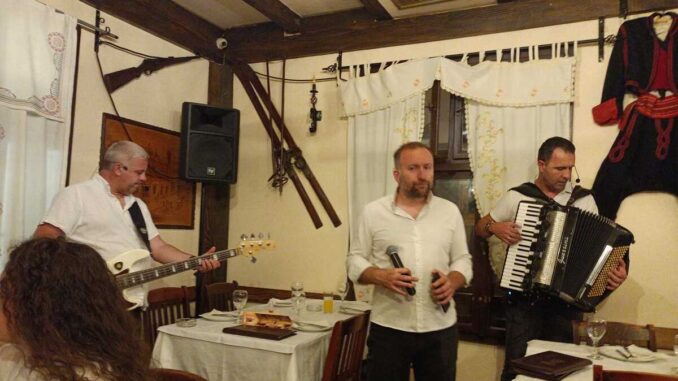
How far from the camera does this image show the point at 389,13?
→ 3.69m

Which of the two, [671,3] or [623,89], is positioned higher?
[671,3]

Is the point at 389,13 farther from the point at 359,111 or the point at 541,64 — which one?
the point at 541,64

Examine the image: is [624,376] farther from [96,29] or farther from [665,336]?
[96,29]

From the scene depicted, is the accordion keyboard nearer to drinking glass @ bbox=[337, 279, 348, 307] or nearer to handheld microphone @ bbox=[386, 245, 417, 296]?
handheld microphone @ bbox=[386, 245, 417, 296]

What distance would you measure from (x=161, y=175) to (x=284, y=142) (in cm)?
93

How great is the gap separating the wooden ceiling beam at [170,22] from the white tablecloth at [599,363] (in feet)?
10.1

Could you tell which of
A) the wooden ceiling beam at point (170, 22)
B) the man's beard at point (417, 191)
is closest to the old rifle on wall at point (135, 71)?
the wooden ceiling beam at point (170, 22)

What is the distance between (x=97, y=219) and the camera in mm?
2707

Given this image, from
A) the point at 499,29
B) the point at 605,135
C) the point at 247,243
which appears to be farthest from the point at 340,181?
the point at 605,135

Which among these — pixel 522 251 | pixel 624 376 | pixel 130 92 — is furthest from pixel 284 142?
pixel 624 376

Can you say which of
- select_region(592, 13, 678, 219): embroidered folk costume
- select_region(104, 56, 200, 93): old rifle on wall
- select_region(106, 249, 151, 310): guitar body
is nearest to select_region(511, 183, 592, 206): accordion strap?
select_region(592, 13, 678, 219): embroidered folk costume

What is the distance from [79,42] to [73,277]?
8.57 feet

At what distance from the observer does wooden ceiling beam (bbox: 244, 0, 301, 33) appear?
3612mm

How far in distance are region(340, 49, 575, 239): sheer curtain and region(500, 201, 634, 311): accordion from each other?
2.65 ft
